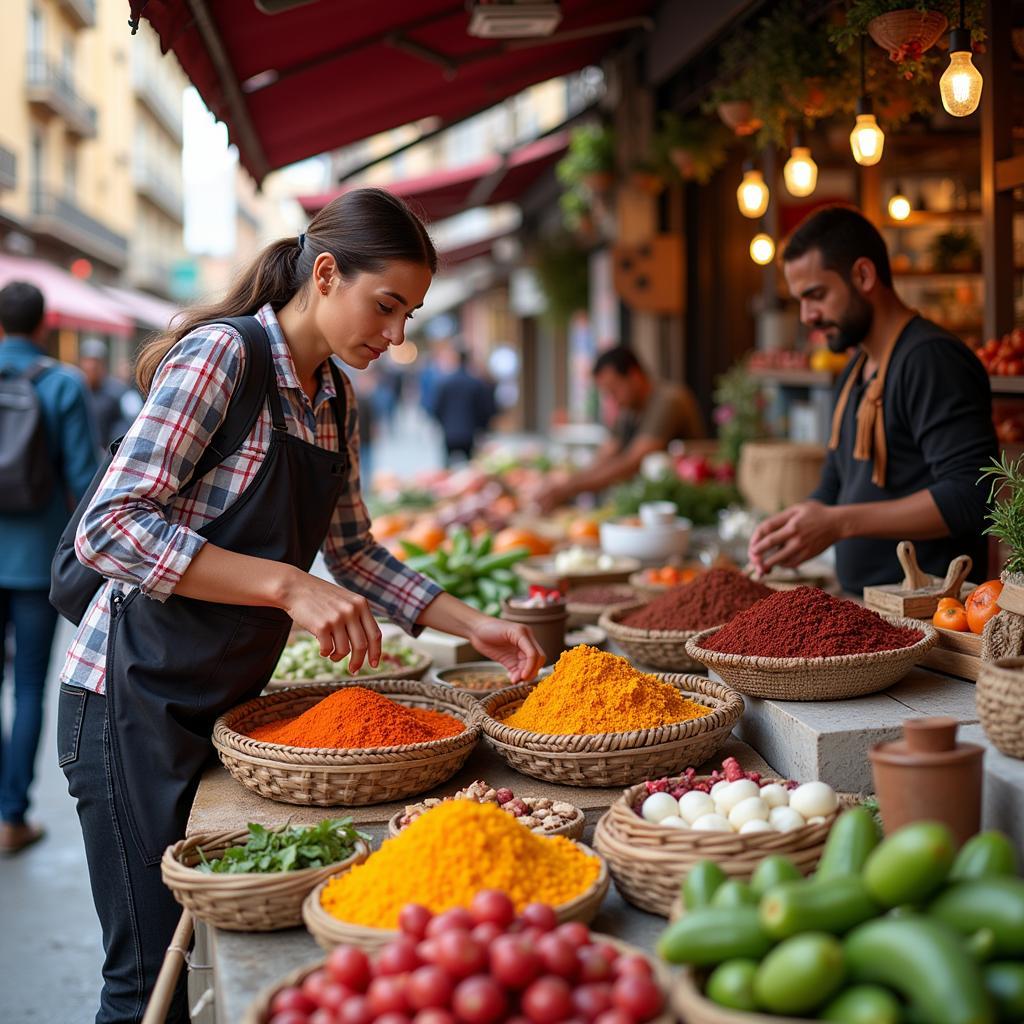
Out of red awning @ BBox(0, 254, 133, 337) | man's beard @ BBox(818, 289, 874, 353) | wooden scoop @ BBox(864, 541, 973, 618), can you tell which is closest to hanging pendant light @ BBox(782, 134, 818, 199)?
man's beard @ BBox(818, 289, 874, 353)

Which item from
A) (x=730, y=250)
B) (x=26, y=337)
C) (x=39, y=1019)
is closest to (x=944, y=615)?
(x=39, y=1019)

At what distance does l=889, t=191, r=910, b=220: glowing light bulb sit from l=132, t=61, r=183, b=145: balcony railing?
35822 mm

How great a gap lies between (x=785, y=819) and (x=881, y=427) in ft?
6.59

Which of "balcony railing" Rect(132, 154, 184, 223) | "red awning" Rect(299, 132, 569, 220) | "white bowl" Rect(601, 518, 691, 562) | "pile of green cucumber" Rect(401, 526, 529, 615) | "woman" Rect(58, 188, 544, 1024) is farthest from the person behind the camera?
"balcony railing" Rect(132, 154, 184, 223)

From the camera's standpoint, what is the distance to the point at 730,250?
984cm

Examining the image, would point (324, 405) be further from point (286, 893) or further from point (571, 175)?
point (571, 175)

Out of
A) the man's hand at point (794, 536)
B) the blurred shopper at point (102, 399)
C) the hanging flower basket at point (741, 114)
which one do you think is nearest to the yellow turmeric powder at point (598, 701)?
the man's hand at point (794, 536)

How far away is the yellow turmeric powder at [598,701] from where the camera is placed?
8.05 feet

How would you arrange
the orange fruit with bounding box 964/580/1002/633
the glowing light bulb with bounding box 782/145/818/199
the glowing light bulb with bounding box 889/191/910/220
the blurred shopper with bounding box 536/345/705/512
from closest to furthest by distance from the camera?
the orange fruit with bounding box 964/580/1002/633, the glowing light bulb with bounding box 782/145/818/199, the glowing light bulb with bounding box 889/191/910/220, the blurred shopper with bounding box 536/345/705/512

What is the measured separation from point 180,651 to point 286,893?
0.74 metres

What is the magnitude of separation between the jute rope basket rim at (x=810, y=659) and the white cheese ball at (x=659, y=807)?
0.53 m

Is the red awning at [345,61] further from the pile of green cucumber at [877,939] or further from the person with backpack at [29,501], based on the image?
the pile of green cucumber at [877,939]

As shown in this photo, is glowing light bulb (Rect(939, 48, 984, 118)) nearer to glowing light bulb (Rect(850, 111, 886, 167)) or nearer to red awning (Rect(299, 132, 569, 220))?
glowing light bulb (Rect(850, 111, 886, 167))

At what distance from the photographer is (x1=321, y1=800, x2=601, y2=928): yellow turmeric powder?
1740 mm
